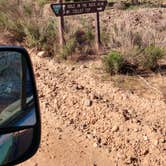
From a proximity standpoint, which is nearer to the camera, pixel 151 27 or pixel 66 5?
pixel 66 5

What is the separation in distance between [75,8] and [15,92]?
21.7 ft

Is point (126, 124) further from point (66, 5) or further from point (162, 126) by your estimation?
point (66, 5)

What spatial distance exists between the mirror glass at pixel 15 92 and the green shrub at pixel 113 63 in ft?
16.3

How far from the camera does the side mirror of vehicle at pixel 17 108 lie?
7.37ft

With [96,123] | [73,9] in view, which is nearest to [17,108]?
[96,123]

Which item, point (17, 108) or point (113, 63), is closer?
Result: point (17, 108)

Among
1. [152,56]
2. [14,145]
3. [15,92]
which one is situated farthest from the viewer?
[152,56]

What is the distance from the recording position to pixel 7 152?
2223 millimetres

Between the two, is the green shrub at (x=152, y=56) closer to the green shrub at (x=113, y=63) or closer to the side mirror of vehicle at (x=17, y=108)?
the green shrub at (x=113, y=63)

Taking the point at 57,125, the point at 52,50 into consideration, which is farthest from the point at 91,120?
the point at 52,50

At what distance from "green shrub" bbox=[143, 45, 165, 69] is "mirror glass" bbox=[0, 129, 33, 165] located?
5806mm

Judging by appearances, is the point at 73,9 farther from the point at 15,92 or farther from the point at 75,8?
the point at 15,92

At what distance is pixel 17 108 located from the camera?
251cm

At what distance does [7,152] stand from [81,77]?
18.5 feet
